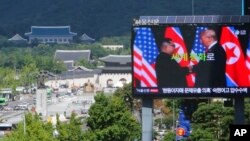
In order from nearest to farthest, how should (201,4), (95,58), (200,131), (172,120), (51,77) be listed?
(200,131) < (172,120) < (51,77) < (95,58) < (201,4)

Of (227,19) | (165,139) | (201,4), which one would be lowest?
(165,139)

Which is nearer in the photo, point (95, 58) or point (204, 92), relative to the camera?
point (204, 92)

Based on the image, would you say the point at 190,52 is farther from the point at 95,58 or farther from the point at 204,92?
the point at 95,58

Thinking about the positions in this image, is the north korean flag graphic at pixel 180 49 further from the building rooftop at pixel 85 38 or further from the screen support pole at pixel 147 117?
the building rooftop at pixel 85 38

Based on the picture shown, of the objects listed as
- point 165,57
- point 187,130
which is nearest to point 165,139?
point 187,130

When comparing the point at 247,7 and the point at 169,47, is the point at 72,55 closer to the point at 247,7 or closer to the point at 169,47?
the point at 169,47

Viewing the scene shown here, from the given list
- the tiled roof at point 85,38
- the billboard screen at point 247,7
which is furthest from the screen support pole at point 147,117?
the tiled roof at point 85,38

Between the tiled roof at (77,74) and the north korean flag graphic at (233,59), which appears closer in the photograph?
the north korean flag graphic at (233,59)
